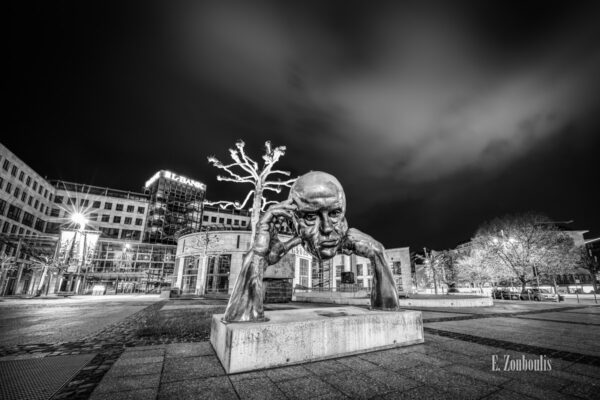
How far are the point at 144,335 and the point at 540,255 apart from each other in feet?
123

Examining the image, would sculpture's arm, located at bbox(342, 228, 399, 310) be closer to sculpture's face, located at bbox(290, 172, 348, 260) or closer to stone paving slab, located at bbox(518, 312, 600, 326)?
sculpture's face, located at bbox(290, 172, 348, 260)

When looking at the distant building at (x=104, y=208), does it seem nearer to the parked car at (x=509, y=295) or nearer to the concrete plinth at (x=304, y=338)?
the concrete plinth at (x=304, y=338)

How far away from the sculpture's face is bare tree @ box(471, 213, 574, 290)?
3387 centimetres

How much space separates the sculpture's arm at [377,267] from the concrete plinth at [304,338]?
34cm

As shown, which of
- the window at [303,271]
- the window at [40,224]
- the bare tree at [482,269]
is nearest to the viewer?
the bare tree at [482,269]

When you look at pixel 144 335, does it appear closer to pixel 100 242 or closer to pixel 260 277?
pixel 260 277

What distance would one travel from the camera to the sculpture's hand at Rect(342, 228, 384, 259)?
4125 millimetres

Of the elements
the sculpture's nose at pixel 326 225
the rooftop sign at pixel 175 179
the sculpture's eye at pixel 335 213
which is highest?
the rooftop sign at pixel 175 179

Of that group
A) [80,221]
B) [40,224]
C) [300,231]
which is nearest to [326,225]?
[300,231]

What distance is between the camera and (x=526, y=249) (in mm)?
28406

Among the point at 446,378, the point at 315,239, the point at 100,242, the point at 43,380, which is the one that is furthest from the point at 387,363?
the point at 100,242

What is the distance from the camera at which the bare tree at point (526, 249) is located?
27.9m

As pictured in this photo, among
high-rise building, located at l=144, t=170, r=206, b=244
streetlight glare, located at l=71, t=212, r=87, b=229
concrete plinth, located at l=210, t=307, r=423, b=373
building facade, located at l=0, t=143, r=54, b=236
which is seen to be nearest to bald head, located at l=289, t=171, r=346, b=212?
concrete plinth, located at l=210, t=307, r=423, b=373

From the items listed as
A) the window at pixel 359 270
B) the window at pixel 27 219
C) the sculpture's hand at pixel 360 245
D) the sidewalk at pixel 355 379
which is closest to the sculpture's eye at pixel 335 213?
the sculpture's hand at pixel 360 245
